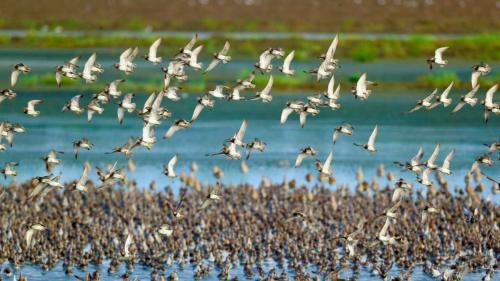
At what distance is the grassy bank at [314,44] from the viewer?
255ft

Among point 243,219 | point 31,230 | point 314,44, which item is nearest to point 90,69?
point 31,230

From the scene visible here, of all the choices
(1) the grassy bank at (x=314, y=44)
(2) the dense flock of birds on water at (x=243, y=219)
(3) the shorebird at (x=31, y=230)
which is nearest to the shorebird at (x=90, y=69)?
(2) the dense flock of birds on water at (x=243, y=219)

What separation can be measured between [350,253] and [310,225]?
10.6 ft

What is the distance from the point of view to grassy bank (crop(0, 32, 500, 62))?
77.9 meters

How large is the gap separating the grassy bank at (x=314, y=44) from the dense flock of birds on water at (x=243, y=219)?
42779mm

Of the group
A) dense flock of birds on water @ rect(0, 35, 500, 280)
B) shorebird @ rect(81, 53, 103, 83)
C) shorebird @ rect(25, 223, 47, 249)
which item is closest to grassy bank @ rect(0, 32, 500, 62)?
dense flock of birds on water @ rect(0, 35, 500, 280)

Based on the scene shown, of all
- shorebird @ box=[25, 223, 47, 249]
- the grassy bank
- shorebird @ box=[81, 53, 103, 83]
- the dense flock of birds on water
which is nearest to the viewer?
shorebird @ box=[25, 223, 47, 249]

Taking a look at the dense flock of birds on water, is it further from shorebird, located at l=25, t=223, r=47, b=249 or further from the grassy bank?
the grassy bank

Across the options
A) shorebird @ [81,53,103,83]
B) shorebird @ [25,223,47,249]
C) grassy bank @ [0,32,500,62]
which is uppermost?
grassy bank @ [0,32,500,62]

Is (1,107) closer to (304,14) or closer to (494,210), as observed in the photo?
(494,210)

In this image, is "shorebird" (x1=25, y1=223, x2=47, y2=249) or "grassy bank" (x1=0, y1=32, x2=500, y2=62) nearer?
"shorebird" (x1=25, y1=223, x2=47, y2=249)

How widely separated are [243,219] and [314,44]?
5275cm

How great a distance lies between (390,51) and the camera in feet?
260

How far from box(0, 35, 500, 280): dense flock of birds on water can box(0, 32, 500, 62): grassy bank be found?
42.8 m
